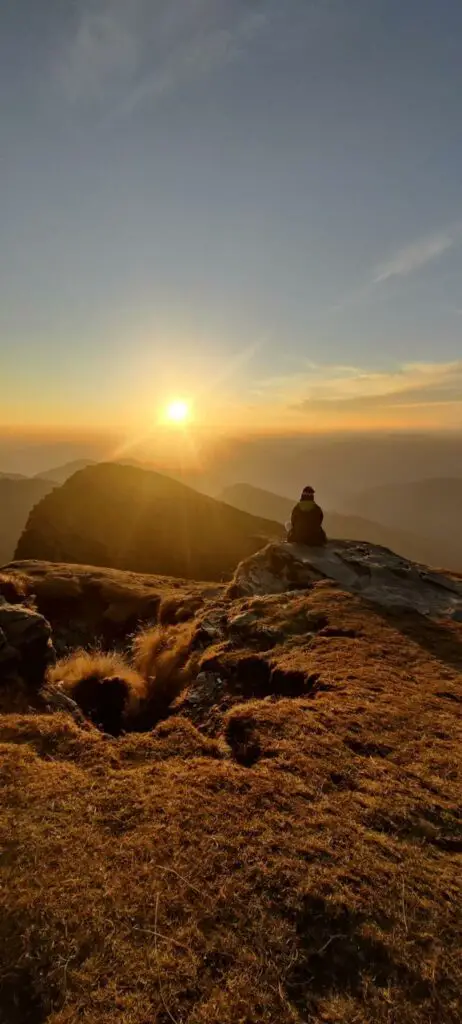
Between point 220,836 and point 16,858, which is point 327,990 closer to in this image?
point 220,836

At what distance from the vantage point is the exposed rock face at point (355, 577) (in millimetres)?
20797

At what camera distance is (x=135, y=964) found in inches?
192

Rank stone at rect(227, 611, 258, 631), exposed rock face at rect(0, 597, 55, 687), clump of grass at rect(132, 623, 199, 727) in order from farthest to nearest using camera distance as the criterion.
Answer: stone at rect(227, 611, 258, 631) → clump of grass at rect(132, 623, 199, 727) → exposed rock face at rect(0, 597, 55, 687)

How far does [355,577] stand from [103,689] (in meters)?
14.3

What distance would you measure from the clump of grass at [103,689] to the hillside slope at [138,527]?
4808 centimetres

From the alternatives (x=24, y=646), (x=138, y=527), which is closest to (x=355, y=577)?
(x=24, y=646)

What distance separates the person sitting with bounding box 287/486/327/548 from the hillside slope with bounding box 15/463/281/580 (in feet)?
122

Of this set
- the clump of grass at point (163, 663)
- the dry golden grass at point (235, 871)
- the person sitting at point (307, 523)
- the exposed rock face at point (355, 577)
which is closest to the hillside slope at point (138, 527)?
the person sitting at point (307, 523)

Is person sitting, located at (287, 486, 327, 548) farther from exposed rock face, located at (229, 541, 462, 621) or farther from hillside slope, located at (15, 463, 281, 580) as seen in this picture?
hillside slope, located at (15, 463, 281, 580)

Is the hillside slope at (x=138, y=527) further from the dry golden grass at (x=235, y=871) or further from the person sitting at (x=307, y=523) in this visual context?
the dry golden grass at (x=235, y=871)

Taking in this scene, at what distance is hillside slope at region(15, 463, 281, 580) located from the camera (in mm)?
68062

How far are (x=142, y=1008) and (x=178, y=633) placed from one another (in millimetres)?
14294

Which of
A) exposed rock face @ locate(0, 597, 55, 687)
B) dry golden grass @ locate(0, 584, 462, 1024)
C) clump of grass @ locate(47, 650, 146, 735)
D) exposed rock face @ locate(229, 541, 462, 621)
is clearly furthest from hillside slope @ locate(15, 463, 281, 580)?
dry golden grass @ locate(0, 584, 462, 1024)

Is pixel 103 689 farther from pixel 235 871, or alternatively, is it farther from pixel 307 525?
pixel 307 525
